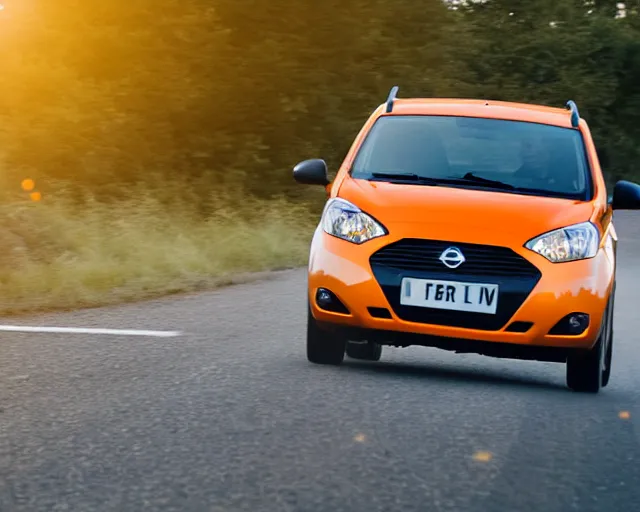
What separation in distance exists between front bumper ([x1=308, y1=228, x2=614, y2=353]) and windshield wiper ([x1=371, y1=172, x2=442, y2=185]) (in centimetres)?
81

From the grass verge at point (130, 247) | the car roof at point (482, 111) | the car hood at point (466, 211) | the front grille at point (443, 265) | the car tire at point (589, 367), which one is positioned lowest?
the grass verge at point (130, 247)

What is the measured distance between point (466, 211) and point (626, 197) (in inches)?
55.0

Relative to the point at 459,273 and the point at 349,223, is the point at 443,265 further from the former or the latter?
the point at 349,223

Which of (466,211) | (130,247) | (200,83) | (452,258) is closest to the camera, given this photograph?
(452,258)

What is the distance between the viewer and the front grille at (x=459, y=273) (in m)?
7.41

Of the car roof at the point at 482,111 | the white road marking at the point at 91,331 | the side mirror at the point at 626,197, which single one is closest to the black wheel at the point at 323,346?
the white road marking at the point at 91,331

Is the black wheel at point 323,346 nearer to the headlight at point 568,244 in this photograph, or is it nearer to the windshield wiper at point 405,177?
the windshield wiper at point 405,177

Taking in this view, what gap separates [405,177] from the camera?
328 inches

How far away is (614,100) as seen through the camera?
137ft

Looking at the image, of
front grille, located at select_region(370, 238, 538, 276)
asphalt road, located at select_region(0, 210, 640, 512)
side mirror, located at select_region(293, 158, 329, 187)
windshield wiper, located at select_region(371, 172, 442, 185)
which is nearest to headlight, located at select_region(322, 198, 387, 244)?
front grille, located at select_region(370, 238, 538, 276)

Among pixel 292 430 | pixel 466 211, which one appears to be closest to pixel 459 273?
pixel 466 211

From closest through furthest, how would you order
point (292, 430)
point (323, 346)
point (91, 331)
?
1. point (292, 430)
2. point (323, 346)
3. point (91, 331)

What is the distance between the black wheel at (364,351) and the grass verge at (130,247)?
337 cm

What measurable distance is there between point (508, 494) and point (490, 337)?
245 centimetres
